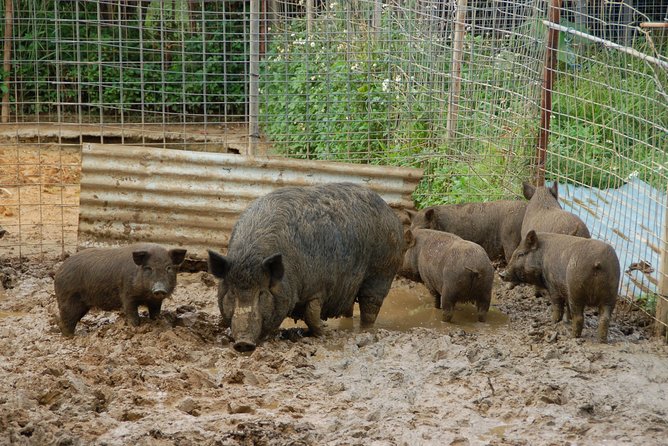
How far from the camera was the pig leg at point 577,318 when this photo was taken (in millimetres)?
8102

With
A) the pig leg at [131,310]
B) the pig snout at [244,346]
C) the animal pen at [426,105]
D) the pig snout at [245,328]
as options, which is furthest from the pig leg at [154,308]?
the animal pen at [426,105]

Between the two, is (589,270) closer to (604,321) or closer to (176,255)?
(604,321)

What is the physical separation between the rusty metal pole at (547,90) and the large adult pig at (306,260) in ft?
8.41

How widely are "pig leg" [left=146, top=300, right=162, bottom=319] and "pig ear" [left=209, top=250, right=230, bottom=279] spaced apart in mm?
604

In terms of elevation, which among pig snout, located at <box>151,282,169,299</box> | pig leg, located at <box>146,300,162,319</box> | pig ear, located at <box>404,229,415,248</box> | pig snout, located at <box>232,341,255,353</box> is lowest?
pig snout, located at <box>232,341,255,353</box>

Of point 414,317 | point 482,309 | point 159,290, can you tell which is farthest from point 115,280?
point 482,309

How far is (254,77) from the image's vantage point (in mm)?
10594

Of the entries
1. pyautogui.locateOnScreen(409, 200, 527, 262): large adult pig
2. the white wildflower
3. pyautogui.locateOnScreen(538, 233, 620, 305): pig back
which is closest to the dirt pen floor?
pyautogui.locateOnScreen(538, 233, 620, 305): pig back

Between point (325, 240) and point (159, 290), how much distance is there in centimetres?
143

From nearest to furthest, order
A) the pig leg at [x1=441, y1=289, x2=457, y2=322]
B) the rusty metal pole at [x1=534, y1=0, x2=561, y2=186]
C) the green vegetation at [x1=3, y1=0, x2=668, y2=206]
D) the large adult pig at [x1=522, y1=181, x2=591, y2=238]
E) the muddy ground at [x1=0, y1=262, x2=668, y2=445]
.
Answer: the muddy ground at [x1=0, y1=262, x2=668, y2=445], the pig leg at [x1=441, y1=289, x2=457, y2=322], the large adult pig at [x1=522, y1=181, x2=591, y2=238], the rusty metal pole at [x1=534, y1=0, x2=561, y2=186], the green vegetation at [x1=3, y1=0, x2=668, y2=206]

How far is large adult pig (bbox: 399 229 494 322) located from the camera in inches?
349

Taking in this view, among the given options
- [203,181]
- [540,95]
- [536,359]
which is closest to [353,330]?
[536,359]

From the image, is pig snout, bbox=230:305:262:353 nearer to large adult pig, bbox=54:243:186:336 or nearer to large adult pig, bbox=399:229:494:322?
large adult pig, bbox=54:243:186:336

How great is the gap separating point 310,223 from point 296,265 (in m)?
0.43
